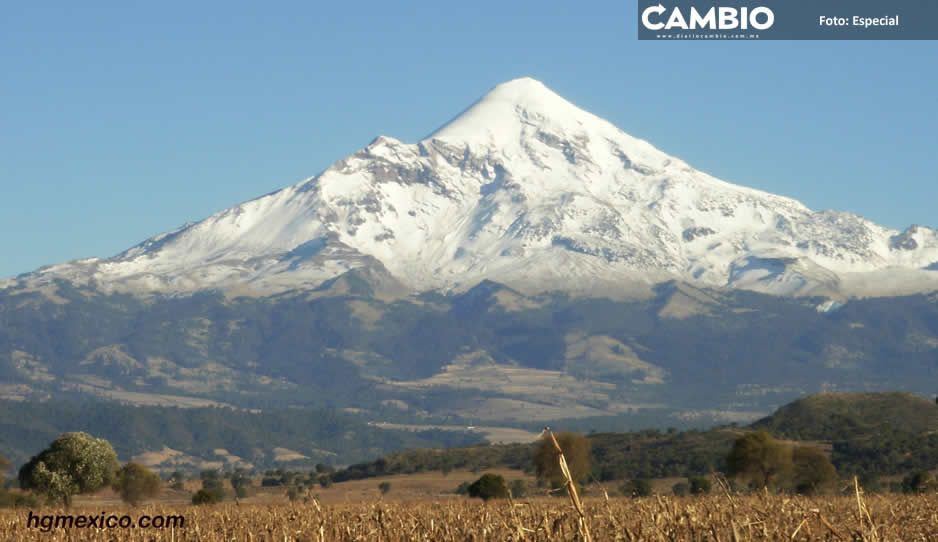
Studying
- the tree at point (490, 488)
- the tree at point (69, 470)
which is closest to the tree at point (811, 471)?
the tree at point (490, 488)

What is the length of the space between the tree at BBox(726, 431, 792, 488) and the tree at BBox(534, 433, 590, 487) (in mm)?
15201

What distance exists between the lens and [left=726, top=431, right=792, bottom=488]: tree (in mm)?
142750

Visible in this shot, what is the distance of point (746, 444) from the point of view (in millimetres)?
144750

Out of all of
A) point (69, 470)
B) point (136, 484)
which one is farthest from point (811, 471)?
point (69, 470)

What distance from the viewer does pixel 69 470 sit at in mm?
125625

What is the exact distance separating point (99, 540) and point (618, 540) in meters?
23.1

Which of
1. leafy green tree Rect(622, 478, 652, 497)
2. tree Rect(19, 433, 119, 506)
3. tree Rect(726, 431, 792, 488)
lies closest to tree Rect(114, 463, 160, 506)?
tree Rect(19, 433, 119, 506)

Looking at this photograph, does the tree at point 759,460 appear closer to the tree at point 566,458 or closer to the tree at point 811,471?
the tree at point 811,471

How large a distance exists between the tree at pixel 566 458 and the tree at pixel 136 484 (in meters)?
40.5

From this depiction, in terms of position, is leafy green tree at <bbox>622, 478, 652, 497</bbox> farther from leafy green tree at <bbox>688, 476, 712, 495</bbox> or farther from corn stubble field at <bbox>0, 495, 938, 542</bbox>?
corn stubble field at <bbox>0, 495, 938, 542</bbox>

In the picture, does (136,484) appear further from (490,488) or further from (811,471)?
(811,471)

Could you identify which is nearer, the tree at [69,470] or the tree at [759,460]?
the tree at [69,470]

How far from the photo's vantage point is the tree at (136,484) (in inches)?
5947

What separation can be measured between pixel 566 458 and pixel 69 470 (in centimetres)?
4576
